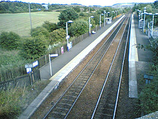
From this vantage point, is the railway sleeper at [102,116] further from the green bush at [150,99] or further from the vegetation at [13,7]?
the vegetation at [13,7]

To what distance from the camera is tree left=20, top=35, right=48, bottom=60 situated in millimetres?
18453

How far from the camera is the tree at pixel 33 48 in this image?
18453mm

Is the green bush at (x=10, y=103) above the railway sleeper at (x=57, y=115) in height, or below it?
Answer: above

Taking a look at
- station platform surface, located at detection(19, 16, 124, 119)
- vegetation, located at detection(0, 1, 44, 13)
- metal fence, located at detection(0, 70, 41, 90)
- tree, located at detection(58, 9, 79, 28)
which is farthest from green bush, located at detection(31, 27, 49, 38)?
vegetation, located at detection(0, 1, 44, 13)

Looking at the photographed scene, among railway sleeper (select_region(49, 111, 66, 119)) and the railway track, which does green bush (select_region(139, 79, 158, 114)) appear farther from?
railway sleeper (select_region(49, 111, 66, 119))

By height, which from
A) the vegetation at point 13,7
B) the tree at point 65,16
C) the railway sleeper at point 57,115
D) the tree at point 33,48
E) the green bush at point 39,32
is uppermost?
the vegetation at point 13,7

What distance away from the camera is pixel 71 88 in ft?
40.8

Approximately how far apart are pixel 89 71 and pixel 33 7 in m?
83.4

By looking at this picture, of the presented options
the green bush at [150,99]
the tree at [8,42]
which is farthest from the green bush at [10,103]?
the tree at [8,42]

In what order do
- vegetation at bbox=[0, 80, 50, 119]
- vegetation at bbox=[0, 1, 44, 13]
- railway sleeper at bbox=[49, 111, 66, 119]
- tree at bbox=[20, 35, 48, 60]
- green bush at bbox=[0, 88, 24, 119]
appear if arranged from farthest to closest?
1. vegetation at bbox=[0, 1, 44, 13]
2. tree at bbox=[20, 35, 48, 60]
3. railway sleeper at bbox=[49, 111, 66, 119]
4. vegetation at bbox=[0, 80, 50, 119]
5. green bush at bbox=[0, 88, 24, 119]

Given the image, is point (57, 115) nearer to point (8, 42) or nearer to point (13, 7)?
point (8, 42)

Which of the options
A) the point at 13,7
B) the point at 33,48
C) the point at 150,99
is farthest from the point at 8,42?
the point at 13,7

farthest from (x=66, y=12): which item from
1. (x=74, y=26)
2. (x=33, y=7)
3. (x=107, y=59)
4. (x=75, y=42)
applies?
(x=33, y=7)

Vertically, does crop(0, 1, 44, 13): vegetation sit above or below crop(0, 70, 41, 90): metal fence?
above
